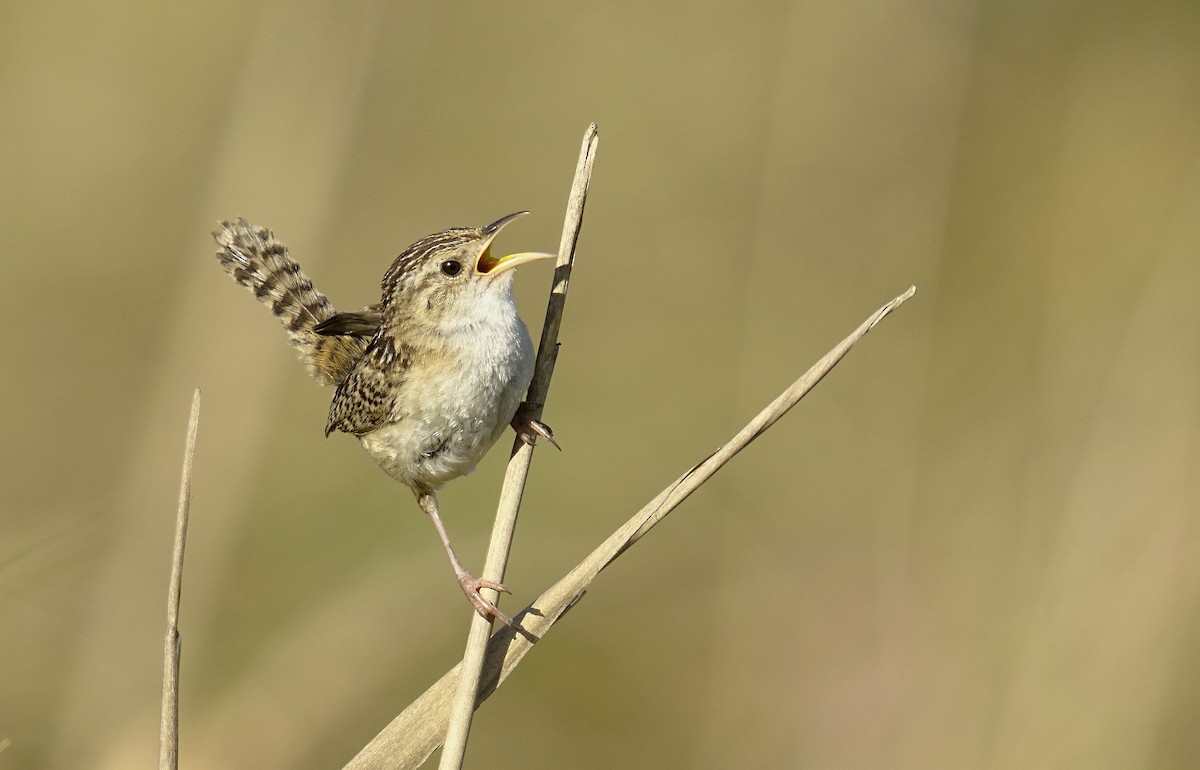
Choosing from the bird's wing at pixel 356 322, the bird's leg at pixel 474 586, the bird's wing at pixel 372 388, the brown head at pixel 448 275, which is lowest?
the bird's leg at pixel 474 586

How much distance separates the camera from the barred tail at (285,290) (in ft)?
13.1

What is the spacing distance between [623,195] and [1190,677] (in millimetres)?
4255

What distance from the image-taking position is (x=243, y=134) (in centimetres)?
491

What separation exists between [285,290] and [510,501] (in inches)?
77.5

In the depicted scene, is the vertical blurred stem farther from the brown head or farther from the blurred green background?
the blurred green background

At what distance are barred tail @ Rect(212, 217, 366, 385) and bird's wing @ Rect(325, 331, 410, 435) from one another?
0.53 m

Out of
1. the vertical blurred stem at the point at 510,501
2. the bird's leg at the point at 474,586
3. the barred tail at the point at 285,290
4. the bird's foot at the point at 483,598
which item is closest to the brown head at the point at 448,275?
the vertical blurred stem at the point at 510,501

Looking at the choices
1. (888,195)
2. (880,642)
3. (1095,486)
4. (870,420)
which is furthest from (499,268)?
(888,195)

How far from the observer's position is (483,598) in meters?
2.67

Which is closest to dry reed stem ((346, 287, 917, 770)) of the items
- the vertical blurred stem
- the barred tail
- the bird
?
the vertical blurred stem

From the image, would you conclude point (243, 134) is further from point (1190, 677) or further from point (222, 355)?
point (1190, 677)

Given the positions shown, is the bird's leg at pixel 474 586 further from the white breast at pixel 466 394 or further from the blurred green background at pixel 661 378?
the blurred green background at pixel 661 378

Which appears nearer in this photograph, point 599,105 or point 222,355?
point 222,355

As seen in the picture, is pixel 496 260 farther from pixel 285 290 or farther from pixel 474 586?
pixel 285 290
